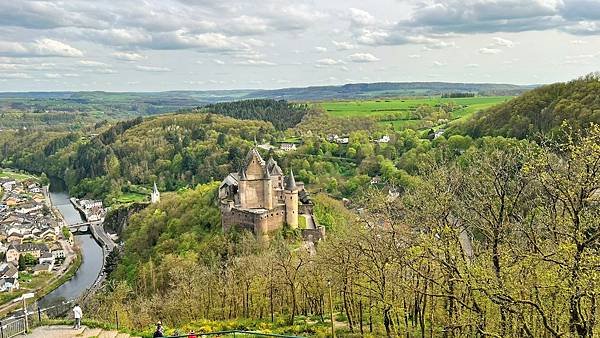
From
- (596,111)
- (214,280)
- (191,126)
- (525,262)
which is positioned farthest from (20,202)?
(525,262)

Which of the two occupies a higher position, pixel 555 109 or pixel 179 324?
pixel 555 109

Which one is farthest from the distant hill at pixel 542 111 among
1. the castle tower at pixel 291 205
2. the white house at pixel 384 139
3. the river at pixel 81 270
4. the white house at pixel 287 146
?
the river at pixel 81 270

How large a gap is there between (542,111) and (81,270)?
74.2 metres

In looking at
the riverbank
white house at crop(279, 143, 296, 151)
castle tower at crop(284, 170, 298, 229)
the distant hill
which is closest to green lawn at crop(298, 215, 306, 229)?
castle tower at crop(284, 170, 298, 229)

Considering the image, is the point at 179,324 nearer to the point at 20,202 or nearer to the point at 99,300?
the point at 99,300

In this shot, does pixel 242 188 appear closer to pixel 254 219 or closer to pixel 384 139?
pixel 254 219

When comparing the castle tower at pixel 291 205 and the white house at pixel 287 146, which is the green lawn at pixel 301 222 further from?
the white house at pixel 287 146

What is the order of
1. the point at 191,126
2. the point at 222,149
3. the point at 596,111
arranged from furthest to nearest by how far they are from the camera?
1. the point at 191,126
2. the point at 222,149
3. the point at 596,111

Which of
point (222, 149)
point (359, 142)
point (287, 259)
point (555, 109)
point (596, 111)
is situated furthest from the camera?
point (222, 149)

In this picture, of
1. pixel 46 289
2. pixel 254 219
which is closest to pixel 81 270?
pixel 46 289

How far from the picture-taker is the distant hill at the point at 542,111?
267 ft

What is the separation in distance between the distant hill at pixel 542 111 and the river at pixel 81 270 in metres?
63.2

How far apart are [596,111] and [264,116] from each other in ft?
344

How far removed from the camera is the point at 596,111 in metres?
75.5
